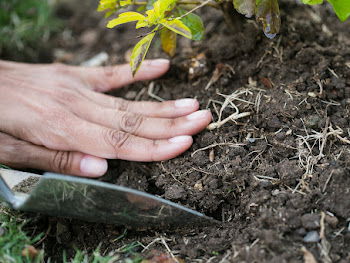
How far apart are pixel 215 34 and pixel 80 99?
862 millimetres

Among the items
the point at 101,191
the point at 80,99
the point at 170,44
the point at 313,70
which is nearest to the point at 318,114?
the point at 313,70

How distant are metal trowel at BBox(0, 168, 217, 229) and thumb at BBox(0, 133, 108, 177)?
229 millimetres

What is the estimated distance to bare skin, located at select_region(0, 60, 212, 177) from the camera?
1992 millimetres

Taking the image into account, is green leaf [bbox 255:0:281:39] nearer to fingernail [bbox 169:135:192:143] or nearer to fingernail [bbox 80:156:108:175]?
fingernail [bbox 169:135:192:143]

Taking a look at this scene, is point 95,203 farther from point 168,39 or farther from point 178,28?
point 168,39

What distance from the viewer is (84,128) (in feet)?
6.74

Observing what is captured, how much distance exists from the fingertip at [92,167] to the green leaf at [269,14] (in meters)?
0.95

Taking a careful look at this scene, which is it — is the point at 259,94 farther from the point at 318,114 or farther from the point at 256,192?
the point at 256,192

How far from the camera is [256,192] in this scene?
68.1 inches

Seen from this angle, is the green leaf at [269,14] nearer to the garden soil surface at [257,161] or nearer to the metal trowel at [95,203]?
the garden soil surface at [257,161]

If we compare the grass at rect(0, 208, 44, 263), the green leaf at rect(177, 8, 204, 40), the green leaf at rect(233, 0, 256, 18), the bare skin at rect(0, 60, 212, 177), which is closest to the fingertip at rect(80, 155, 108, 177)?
the bare skin at rect(0, 60, 212, 177)

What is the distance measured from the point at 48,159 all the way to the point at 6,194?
36 centimetres

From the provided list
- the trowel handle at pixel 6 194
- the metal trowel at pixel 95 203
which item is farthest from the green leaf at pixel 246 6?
the trowel handle at pixel 6 194

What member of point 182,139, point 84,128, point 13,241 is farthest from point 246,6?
point 13,241
